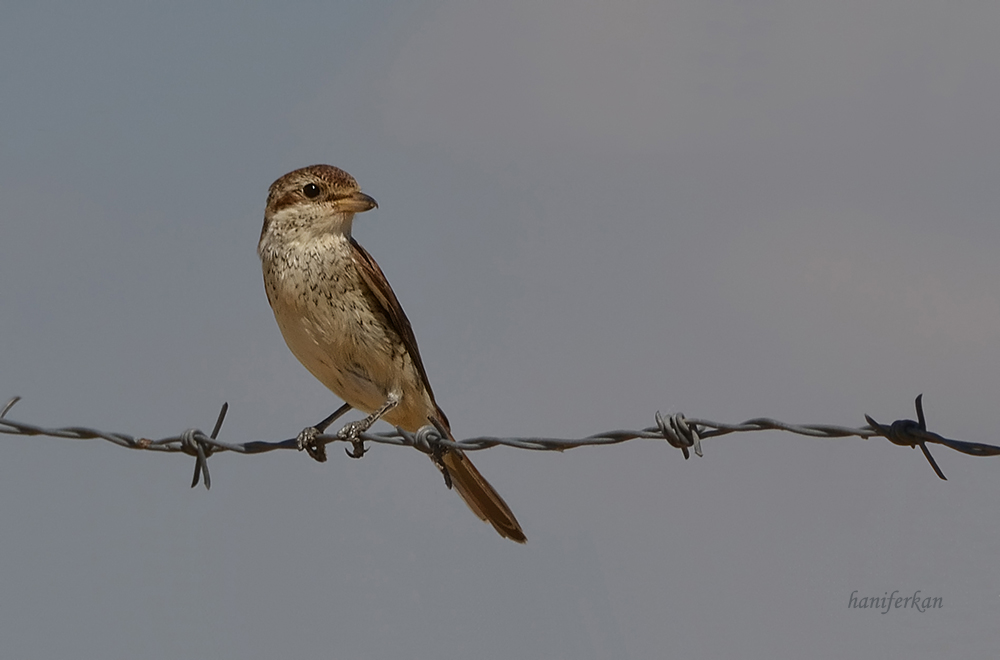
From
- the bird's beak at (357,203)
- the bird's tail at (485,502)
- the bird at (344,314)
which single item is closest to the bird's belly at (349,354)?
the bird at (344,314)

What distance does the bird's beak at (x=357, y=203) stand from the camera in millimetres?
7457

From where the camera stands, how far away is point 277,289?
23.5 ft

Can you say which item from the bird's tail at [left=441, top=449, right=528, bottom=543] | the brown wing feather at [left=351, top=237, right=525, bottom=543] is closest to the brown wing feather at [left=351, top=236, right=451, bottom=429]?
the brown wing feather at [left=351, top=237, right=525, bottom=543]

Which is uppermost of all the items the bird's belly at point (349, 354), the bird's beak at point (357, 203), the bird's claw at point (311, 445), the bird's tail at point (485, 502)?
the bird's beak at point (357, 203)

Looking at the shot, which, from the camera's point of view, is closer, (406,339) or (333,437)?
(333,437)

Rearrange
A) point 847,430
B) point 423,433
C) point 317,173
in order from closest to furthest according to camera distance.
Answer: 1. point 847,430
2. point 423,433
3. point 317,173

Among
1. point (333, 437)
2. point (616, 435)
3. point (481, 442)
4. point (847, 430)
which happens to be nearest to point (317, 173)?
point (333, 437)

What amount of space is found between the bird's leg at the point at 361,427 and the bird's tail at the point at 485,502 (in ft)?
1.62

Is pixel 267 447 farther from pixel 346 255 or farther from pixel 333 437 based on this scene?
pixel 346 255

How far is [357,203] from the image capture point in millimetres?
7496

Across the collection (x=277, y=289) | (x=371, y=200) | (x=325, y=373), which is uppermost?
(x=371, y=200)

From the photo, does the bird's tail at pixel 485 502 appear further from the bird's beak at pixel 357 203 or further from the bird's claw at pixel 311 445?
the bird's beak at pixel 357 203

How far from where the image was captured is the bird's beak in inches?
294

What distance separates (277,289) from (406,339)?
88cm
